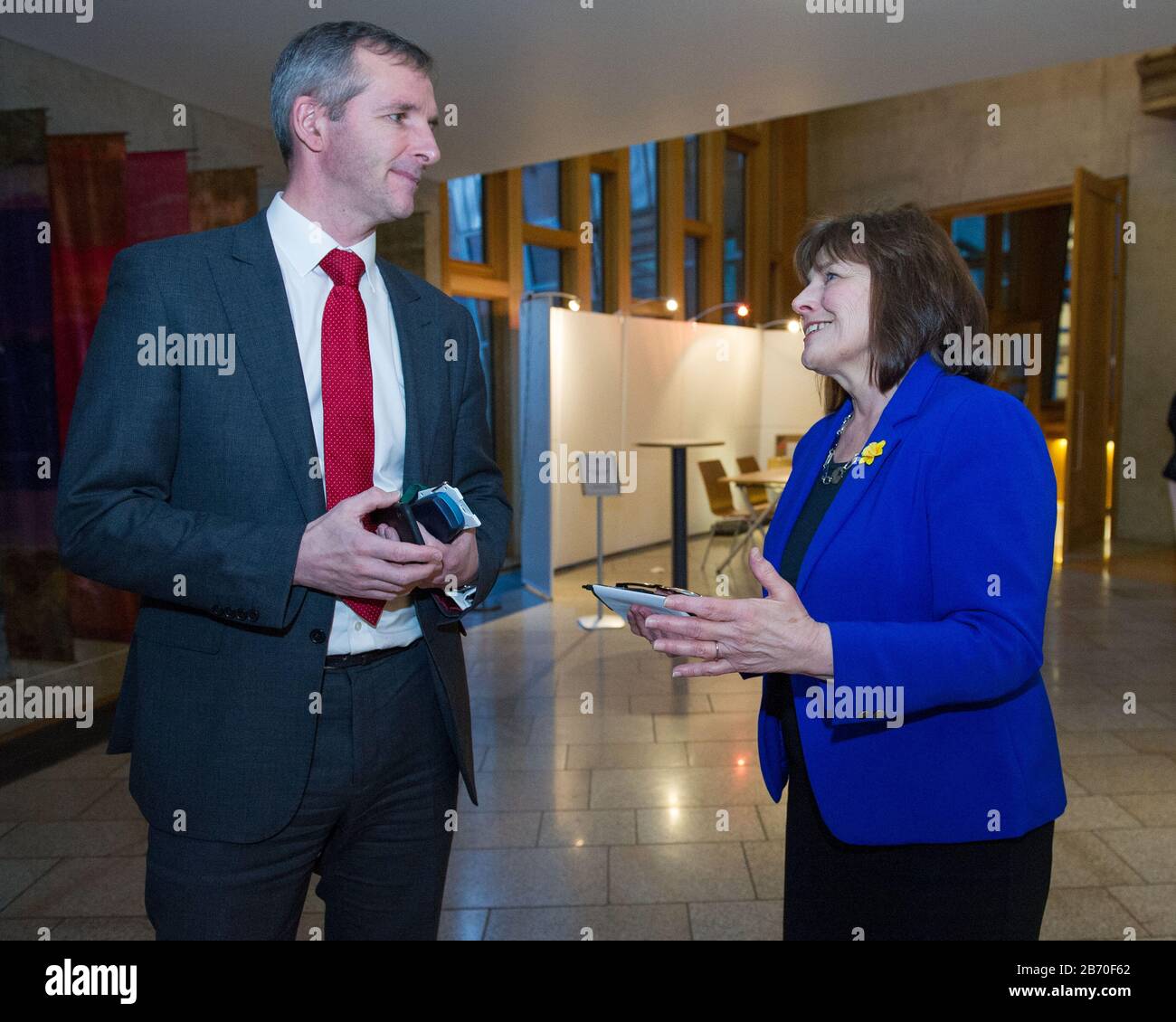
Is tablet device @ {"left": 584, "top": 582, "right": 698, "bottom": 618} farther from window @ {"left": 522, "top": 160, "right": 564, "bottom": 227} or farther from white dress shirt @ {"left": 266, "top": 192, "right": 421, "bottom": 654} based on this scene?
window @ {"left": 522, "top": 160, "right": 564, "bottom": 227}

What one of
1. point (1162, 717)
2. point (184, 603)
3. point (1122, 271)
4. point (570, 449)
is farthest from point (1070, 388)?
point (184, 603)

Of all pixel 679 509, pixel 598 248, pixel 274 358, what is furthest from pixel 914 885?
pixel 598 248

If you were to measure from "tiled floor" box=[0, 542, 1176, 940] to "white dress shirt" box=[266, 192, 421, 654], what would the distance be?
1.77 metres

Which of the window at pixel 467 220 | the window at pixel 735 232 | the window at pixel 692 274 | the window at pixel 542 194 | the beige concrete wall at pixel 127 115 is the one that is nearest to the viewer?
the beige concrete wall at pixel 127 115

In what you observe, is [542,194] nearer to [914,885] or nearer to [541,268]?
[541,268]

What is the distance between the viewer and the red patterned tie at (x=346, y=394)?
1.59 m

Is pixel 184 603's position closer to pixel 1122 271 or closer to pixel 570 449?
pixel 570 449

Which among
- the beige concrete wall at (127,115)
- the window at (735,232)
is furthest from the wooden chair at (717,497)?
the window at (735,232)

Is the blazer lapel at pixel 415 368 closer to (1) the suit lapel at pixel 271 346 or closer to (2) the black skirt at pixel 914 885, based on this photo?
(1) the suit lapel at pixel 271 346

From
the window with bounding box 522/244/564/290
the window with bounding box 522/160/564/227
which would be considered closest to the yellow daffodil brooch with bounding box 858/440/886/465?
the window with bounding box 522/244/564/290

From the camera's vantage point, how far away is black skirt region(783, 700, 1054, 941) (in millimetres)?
1601

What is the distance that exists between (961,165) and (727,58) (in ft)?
30.1

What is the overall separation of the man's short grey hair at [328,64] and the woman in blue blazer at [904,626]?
2.69ft
